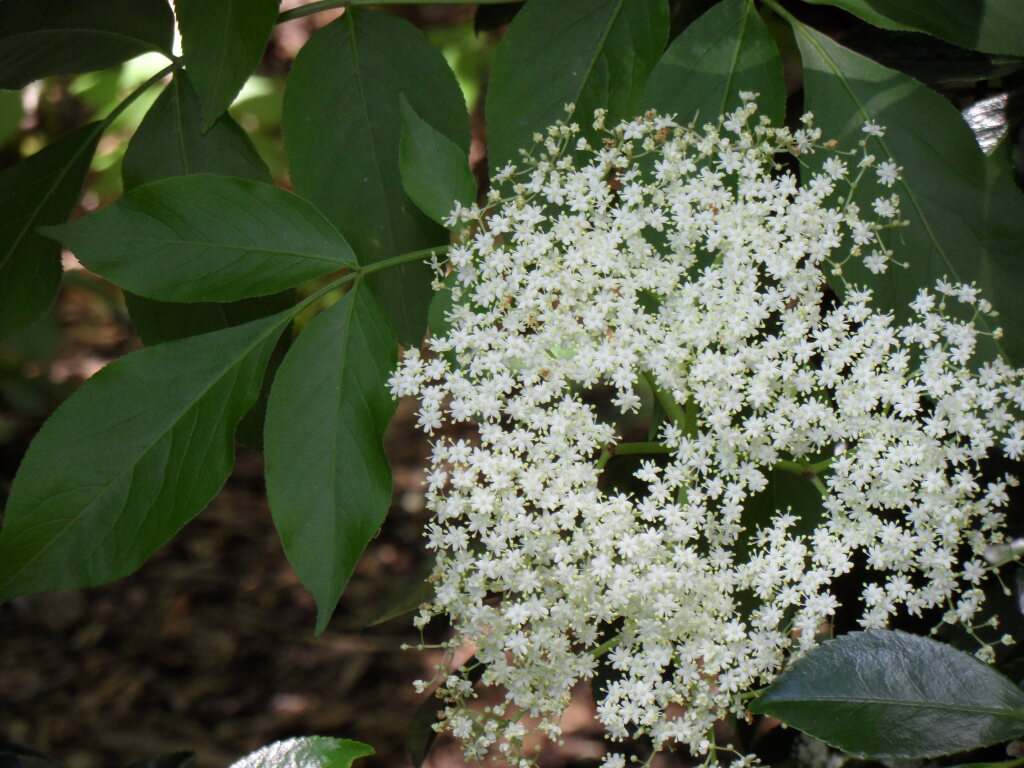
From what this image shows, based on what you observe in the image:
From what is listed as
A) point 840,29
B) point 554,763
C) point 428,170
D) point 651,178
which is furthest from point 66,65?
point 554,763

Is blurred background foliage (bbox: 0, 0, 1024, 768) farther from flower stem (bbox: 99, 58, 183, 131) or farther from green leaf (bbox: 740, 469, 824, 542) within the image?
green leaf (bbox: 740, 469, 824, 542)

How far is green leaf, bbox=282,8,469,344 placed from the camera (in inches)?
47.0

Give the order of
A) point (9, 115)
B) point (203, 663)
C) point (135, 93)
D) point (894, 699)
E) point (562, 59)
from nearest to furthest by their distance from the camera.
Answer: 1. point (894, 699)
2. point (562, 59)
3. point (135, 93)
4. point (203, 663)
5. point (9, 115)

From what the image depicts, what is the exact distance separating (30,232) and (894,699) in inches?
43.3

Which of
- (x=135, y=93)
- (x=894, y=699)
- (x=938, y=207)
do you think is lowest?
(x=894, y=699)

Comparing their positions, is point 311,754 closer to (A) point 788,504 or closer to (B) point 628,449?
(B) point 628,449

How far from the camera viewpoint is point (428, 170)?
3.55ft

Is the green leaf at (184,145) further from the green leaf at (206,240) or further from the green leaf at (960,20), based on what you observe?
the green leaf at (960,20)

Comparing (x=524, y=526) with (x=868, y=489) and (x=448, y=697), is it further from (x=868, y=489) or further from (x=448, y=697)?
(x=868, y=489)

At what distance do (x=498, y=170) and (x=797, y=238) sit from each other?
1.11 feet

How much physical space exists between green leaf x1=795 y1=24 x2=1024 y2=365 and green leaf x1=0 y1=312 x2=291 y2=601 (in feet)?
2.27

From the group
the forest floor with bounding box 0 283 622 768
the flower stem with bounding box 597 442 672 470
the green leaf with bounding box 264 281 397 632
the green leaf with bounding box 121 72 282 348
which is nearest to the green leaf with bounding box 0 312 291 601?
the green leaf with bounding box 264 281 397 632

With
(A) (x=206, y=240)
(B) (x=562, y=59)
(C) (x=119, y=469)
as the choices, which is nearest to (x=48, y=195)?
(A) (x=206, y=240)

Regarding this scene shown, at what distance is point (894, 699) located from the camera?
36.5 inches
